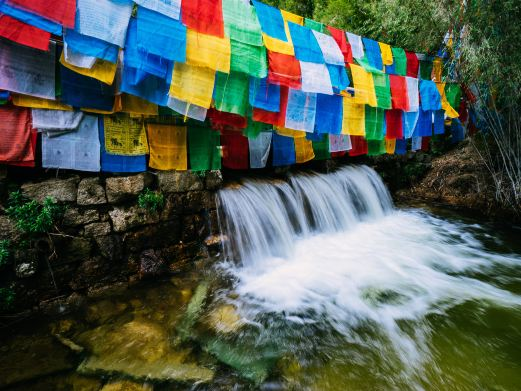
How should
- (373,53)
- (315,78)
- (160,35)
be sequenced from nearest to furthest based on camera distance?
(160,35), (315,78), (373,53)

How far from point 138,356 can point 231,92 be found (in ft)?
12.6

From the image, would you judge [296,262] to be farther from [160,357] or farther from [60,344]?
[60,344]

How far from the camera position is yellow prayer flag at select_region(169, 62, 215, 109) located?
3.99 meters

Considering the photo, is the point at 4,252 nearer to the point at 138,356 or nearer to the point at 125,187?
the point at 125,187

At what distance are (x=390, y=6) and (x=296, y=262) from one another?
6.69 m

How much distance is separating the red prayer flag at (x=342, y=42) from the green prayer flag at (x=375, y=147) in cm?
269

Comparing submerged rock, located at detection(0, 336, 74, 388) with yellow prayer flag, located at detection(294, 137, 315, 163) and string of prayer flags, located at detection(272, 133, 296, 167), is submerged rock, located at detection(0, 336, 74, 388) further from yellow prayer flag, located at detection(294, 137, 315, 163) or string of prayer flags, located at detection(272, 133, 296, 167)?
yellow prayer flag, located at detection(294, 137, 315, 163)

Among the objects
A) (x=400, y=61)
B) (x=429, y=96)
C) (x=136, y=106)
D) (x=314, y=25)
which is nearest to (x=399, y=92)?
(x=400, y=61)

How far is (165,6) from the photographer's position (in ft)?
12.3

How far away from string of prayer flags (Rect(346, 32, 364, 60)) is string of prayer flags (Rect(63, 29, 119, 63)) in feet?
17.2

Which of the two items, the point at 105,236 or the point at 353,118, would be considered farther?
the point at 353,118

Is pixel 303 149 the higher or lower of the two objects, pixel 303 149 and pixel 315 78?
the lower

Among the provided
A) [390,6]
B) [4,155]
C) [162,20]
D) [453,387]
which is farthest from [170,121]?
[390,6]

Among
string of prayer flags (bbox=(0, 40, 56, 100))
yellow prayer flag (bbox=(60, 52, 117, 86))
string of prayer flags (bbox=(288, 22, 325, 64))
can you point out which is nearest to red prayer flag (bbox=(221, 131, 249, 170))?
string of prayer flags (bbox=(288, 22, 325, 64))
